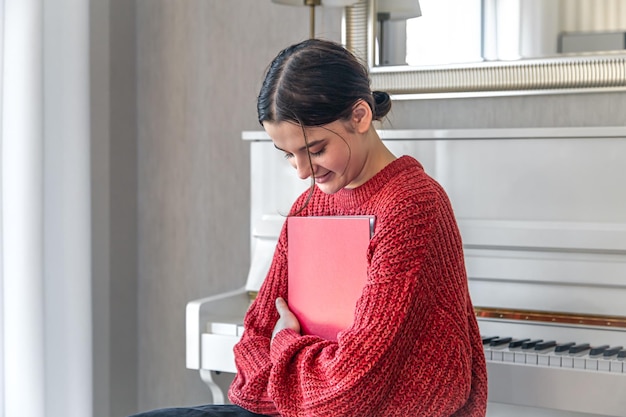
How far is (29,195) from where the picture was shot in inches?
95.5

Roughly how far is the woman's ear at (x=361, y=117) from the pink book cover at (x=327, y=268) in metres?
0.14

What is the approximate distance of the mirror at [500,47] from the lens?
7.39 feet

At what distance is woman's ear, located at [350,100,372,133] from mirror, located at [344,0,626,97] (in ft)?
3.72

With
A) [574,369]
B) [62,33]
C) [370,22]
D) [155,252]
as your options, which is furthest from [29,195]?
[574,369]

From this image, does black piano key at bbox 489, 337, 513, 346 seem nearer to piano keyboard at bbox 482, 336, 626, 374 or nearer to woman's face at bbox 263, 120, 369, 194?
piano keyboard at bbox 482, 336, 626, 374

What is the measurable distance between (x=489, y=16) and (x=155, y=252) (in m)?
1.39

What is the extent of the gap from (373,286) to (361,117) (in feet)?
0.87

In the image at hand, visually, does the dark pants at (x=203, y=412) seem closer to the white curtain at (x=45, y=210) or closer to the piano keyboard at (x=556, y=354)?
the piano keyboard at (x=556, y=354)

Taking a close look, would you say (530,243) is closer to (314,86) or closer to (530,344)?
(530,344)

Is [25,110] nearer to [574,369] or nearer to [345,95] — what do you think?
[345,95]

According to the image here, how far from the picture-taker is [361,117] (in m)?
1.34

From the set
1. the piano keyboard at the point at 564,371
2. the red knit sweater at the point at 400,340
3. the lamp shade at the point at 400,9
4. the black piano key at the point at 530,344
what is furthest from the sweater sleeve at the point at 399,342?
the lamp shade at the point at 400,9

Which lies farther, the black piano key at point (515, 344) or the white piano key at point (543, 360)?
the black piano key at point (515, 344)

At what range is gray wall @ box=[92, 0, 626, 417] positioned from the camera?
285 centimetres
